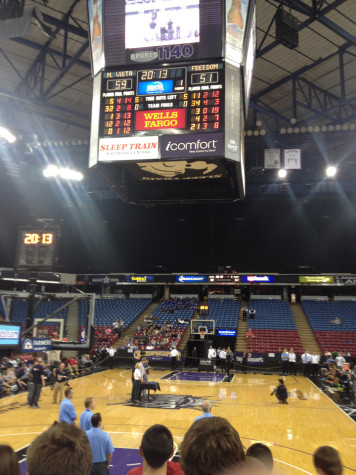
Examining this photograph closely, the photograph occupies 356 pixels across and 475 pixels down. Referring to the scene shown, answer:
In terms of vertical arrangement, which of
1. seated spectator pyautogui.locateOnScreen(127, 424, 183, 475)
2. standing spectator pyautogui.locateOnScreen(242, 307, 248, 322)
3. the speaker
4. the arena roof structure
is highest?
the arena roof structure

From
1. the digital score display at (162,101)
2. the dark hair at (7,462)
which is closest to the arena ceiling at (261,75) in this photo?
the digital score display at (162,101)

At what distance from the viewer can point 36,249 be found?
1154cm

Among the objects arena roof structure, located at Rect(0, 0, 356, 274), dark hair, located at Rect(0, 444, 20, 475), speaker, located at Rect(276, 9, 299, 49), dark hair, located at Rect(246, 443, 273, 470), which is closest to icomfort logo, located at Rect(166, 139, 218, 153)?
arena roof structure, located at Rect(0, 0, 356, 274)

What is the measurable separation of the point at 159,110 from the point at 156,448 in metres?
7.38

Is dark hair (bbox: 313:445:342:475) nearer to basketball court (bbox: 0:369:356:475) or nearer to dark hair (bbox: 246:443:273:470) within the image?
dark hair (bbox: 246:443:273:470)

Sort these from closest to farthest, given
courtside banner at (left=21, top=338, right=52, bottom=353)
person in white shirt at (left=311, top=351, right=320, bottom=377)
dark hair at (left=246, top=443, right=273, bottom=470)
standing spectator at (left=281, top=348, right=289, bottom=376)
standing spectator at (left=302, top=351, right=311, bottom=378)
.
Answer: dark hair at (left=246, top=443, right=273, bottom=470), courtside banner at (left=21, top=338, right=52, bottom=353), person in white shirt at (left=311, top=351, right=320, bottom=377), standing spectator at (left=302, top=351, right=311, bottom=378), standing spectator at (left=281, top=348, right=289, bottom=376)

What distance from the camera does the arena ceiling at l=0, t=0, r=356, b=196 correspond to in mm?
14688

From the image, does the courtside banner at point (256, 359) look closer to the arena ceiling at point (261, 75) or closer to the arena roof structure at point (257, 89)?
Answer: the arena roof structure at point (257, 89)

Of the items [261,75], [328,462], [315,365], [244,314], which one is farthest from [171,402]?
[244,314]

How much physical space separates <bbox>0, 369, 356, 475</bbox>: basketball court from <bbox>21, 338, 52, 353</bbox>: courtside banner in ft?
5.88

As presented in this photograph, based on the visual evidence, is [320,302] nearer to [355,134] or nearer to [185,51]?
[355,134]

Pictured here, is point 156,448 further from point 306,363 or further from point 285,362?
point 285,362

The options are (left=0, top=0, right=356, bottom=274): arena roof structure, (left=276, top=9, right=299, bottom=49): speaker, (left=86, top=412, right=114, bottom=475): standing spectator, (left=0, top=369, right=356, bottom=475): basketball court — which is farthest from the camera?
(left=0, top=0, right=356, bottom=274): arena roof structure

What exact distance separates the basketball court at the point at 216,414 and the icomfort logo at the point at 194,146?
568 centimetres
